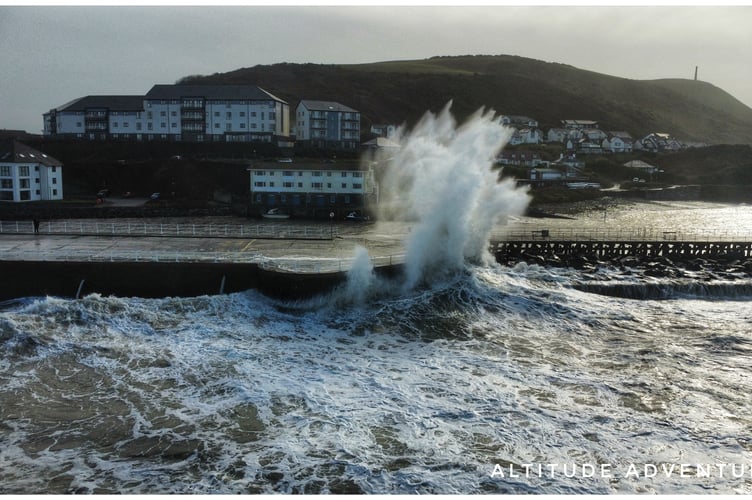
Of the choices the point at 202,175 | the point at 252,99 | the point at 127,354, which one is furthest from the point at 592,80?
the point at 127,354

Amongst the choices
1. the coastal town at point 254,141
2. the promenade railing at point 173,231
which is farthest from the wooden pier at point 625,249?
the coastal town at point 254,141

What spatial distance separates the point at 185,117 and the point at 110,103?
9797 mm

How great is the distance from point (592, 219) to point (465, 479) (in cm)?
4577

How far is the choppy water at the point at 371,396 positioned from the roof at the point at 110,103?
180 feet

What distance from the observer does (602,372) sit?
1705 centimetres

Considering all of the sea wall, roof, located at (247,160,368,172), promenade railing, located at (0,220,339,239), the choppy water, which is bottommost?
the choppy water

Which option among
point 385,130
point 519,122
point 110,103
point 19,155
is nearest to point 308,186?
point 19,155

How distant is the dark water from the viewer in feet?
38.6

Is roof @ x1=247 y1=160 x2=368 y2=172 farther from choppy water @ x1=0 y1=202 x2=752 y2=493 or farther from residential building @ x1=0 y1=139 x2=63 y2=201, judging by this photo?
choppy water @ x1=0 y1=202 x2=752 y2=493

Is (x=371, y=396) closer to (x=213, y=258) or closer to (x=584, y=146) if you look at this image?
(x=213, y=258)

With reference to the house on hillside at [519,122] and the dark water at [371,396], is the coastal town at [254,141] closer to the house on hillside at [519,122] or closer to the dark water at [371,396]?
the house on hillside at [519,122]

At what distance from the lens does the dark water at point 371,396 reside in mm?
11773

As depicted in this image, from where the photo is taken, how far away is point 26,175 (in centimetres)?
4916

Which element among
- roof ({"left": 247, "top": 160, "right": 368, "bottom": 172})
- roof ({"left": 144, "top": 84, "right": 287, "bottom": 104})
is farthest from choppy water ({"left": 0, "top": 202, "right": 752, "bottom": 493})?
roof ({"left": 144, "top": 84, "right": 287, "bottom": 104})
